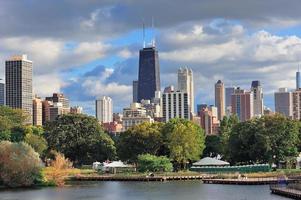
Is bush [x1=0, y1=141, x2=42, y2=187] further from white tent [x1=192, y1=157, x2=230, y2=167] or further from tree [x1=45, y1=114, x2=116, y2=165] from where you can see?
tree [x1=45, y1=114, x2=116, y2=165]

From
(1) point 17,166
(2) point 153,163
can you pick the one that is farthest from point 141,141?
(1) point 17,166

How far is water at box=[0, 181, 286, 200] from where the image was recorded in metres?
66.8

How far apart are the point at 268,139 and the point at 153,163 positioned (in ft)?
59.8

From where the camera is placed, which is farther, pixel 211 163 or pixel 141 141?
pixel 141 141

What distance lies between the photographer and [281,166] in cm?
10706

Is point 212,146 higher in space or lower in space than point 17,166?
higher

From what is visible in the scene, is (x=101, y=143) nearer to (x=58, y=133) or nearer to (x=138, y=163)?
(x=58, y=133)

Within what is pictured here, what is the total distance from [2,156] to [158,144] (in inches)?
1409

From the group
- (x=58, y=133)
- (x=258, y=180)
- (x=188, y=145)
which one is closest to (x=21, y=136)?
(x=58, y=133)

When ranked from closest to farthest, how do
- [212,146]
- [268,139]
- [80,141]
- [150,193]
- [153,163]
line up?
[150,193], [268,139], [153,163], [80,141], [212,146]

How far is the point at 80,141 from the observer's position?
122750mm

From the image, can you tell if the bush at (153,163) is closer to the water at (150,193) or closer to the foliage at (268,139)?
the foliage at (268,139)

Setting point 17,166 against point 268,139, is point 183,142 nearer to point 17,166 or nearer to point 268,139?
point 268,139

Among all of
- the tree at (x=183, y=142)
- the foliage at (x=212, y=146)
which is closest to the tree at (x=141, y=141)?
the tree at (x=183, y=142)
